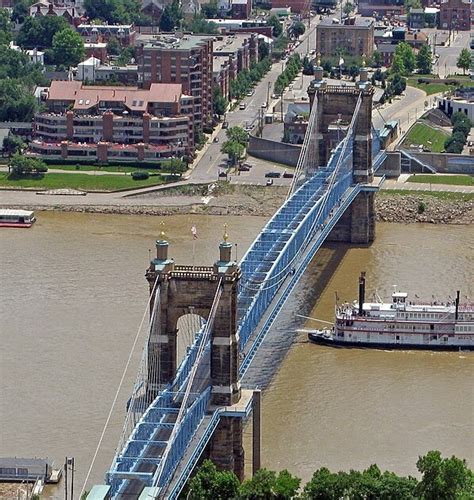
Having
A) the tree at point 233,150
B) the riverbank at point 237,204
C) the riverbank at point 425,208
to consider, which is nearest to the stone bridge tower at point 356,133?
the riverbank at point 425,208

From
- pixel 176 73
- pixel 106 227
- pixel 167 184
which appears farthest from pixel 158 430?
pixel 176 73

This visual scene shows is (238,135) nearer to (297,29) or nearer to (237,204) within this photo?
(237,204)

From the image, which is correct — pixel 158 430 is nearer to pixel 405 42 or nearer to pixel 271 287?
pixel 271 287

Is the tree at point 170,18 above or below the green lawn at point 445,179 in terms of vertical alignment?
above

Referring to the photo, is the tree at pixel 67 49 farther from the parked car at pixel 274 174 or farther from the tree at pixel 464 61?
the parked car at pixel 274 174

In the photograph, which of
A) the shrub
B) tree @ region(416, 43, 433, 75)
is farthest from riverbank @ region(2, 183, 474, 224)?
tree @ region(416, 43, 433, 75)

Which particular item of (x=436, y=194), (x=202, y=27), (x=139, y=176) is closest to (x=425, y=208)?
(x=436, y=194)
